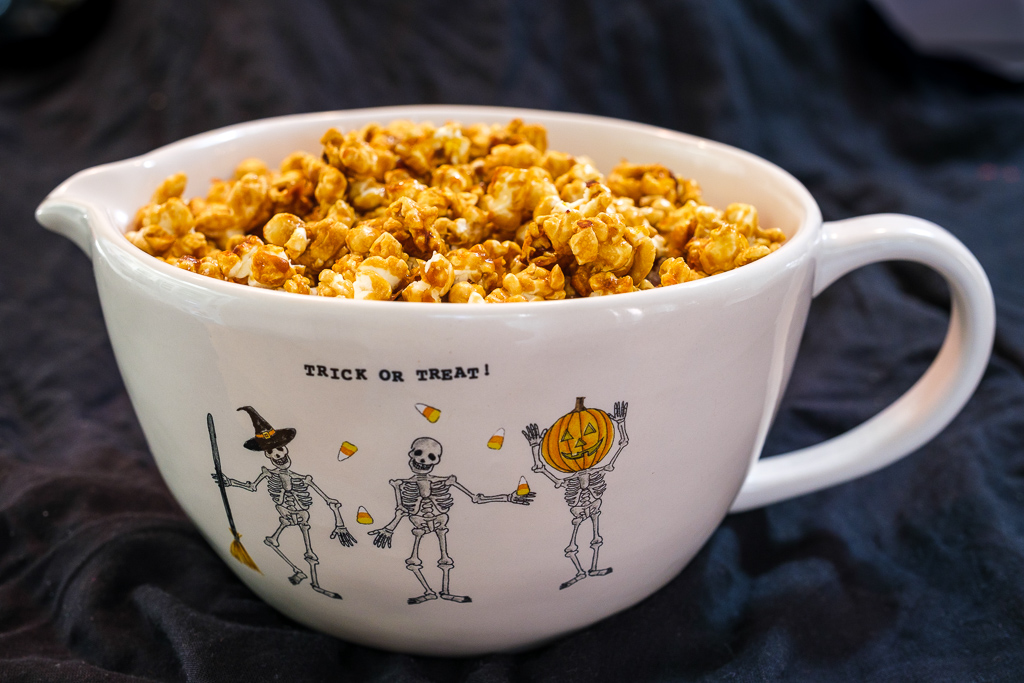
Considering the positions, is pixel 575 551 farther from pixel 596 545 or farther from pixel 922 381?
pixel 922 381

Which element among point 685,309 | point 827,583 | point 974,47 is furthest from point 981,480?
point 974,47

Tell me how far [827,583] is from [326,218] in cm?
43

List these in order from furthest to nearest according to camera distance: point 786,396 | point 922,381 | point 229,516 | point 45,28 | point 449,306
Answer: point 45,28
point 786,396
point 922,381
point 229,516
point 449,306

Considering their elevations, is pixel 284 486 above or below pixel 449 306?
below

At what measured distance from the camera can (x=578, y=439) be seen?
16.8 inches

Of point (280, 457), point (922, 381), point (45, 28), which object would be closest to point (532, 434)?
point (280, 457)

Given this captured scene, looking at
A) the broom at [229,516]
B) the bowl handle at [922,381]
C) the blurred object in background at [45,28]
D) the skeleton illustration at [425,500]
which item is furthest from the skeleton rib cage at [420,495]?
the blurred object in background at [45,28]

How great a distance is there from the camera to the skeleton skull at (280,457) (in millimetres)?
437

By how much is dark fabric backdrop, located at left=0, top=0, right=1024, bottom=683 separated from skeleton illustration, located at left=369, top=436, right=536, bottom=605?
0.11m

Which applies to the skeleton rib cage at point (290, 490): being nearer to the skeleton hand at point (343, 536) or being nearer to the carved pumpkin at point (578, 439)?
the skeleton hand at point (343, 536)

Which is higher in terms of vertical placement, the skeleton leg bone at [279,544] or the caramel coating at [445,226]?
the caramel coating at [445,226]

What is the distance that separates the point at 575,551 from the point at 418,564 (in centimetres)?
9

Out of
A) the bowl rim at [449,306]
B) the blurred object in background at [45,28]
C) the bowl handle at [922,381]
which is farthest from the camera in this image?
the blurred object in background at [45,28]

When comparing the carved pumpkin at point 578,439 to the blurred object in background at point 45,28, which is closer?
the carved pumpkin at point 578,439
